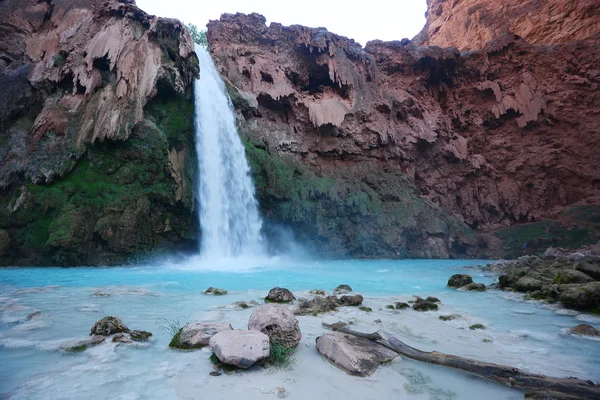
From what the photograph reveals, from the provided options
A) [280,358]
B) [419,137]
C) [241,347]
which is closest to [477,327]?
[280,358]

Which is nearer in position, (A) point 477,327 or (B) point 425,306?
(A) point 477,327

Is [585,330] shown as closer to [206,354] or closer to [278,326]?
[278,326]

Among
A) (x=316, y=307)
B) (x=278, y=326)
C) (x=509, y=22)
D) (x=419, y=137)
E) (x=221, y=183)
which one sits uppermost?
(x=509, y=22)

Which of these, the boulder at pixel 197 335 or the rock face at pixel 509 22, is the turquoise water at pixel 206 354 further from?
the rock face at pixel 509 22

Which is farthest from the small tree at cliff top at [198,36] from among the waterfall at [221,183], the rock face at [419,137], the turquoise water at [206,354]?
the turquoise water at [206,354]

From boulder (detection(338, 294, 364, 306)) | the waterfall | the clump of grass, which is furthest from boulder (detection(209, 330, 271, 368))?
the waterfall

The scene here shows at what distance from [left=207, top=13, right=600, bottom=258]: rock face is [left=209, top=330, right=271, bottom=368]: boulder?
17153mm

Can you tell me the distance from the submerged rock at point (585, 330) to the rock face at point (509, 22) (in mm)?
32176

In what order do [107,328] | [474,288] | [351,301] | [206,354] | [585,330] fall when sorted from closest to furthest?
1. [206,354]
2. [107,328]
3. [585,330]
4. [351,301]
5. [474,288]

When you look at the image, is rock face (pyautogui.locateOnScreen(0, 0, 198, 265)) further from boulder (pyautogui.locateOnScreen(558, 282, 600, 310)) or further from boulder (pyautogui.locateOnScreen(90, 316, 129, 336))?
boulder (pyautogui.locateOnScreen(558, 282, 600, 310))

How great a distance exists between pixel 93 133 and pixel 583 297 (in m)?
17.4

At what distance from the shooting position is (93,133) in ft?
47.3

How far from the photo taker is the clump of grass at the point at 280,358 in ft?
10.0

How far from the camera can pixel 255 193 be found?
1939 cm
